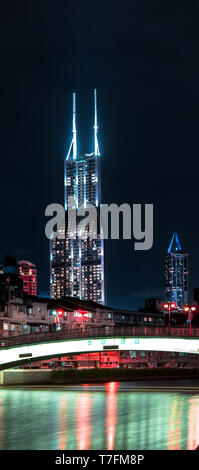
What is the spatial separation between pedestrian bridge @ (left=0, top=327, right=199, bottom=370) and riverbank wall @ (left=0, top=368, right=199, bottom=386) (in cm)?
338

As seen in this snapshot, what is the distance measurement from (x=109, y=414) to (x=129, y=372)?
48835 millimetres

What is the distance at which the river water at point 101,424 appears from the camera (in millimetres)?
21562

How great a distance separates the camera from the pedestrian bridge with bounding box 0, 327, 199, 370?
201 feet

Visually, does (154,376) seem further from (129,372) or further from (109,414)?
(109,414)

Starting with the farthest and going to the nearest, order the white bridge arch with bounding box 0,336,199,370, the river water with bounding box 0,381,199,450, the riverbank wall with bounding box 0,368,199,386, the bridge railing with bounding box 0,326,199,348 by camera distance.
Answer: the riverbank wall with bounding box 0,368,199,386
the bridge railing with bounding box 0,326,199,348
the white bridge arch with bounding box 0,336,199,370
the river water with bounding box 0,381,199,450

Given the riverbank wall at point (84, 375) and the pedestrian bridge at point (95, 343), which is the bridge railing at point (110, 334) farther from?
the riverbank wall at point (84, 375)

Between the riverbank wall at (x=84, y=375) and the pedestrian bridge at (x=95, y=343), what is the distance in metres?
3.38

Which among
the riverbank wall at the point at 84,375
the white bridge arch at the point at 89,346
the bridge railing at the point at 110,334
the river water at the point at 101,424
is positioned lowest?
the riverbank wall at the point at 84,375

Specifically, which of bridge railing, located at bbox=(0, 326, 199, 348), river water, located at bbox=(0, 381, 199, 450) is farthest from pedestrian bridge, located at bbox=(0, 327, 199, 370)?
river water, located at bbox=(0, 381, 199, 450)

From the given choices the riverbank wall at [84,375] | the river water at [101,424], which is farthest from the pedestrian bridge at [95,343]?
the river water at [101,424]

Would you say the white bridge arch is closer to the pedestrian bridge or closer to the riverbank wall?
the pedestrian bridge

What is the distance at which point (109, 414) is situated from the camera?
3309cm

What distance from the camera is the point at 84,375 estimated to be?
254ft

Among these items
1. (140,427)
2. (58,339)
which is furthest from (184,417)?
(58,339)
